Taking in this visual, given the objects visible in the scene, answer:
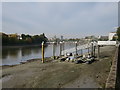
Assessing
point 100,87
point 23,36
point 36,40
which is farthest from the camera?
point 36,40

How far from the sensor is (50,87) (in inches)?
331

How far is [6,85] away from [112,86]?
708 centimetres

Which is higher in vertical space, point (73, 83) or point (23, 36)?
point (23, 36)

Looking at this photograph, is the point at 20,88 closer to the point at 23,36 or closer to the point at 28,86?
the point at 28,86

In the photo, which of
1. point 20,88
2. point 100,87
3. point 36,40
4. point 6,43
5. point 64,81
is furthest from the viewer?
point 36,40

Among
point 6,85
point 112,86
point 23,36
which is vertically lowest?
point 6,85

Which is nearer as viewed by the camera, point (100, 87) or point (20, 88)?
point (100, 87)

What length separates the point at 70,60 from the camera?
59.4ft

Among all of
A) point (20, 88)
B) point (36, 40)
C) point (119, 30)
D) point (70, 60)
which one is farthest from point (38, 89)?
point (36, 40)

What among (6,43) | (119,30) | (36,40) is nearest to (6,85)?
(119,30)

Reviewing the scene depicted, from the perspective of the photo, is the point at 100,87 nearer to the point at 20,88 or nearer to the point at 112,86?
the point at 112,86

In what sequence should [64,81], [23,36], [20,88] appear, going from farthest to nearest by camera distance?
[23,36] → [64,81] → [20,88]

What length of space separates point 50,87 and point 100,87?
9.64ft

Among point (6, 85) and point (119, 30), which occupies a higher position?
point (119, 30)
